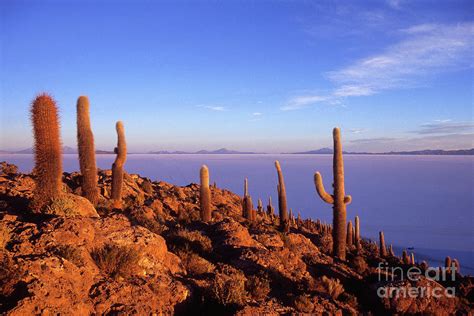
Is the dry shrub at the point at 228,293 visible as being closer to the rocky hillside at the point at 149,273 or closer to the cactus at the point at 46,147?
the rocky hillside at the point at 149,273

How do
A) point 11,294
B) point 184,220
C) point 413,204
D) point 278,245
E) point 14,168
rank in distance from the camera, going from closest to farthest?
point 11,294 < point 278,245 < point 184,220 < point 14,168 < point 413,204

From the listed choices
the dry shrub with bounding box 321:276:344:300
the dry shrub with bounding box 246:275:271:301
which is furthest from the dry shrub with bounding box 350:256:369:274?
the dry shrub with bounding box 246:275:271:301

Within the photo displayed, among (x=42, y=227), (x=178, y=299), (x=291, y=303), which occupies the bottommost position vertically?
(x=291, y=303)

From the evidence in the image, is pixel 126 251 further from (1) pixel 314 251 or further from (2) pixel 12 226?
(1) pixel 314 251

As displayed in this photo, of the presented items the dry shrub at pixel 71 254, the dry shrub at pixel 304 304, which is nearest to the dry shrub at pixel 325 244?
the dry shrub at pixel 304 304

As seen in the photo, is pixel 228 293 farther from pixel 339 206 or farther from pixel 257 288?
pixel 339 206

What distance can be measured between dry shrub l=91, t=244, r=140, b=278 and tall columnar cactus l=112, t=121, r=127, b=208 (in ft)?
31.5

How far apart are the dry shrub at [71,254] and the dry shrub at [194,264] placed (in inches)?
121

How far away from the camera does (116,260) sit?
7156 millimetres

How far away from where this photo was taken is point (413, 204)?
9281cm

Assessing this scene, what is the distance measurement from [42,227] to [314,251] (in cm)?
1136

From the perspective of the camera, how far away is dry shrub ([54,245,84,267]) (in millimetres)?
6613

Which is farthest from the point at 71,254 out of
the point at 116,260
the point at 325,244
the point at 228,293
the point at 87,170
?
the point at 325,244

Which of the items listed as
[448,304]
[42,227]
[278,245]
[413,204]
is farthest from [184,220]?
[413,204]
